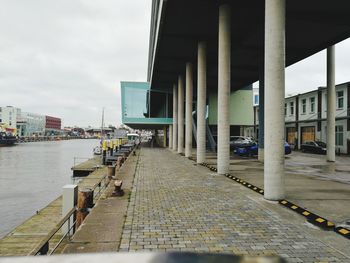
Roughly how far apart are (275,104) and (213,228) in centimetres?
443

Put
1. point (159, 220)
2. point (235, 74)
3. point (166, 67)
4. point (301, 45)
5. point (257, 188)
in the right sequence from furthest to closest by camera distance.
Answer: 1. point (235, 74)
2. point (166, 67)
3. point (301, 45)
4. point (257, 188)
5. point (159, 220)

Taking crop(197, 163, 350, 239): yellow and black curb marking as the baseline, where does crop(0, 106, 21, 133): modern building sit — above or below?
above

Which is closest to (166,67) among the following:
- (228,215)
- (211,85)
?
(211,85)

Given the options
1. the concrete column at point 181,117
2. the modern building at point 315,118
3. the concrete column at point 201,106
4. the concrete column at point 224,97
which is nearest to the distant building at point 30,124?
the concrete column at point 181,117

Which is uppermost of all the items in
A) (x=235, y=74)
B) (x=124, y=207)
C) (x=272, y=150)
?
(x=235, y=74)

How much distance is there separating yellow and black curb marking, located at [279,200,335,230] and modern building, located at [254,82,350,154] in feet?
80.5

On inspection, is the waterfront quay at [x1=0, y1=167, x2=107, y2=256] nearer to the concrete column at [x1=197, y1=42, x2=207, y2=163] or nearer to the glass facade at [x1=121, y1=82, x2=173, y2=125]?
the concrete column at [x1=197, y1=42, x2=207, y2=163]

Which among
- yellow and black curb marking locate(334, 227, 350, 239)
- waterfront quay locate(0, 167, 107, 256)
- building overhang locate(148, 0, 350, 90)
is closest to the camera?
yellow and black curb marking locate(334, 227, 350, 239)

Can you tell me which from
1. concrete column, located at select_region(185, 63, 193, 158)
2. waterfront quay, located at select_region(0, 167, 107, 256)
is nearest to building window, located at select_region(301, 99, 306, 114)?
concrete column, located at select_region(185, 63, 193, 158)

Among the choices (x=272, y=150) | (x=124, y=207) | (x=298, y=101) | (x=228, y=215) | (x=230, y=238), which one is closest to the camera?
(x=230, y=238)

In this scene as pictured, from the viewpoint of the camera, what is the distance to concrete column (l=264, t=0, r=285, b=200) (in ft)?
27.6

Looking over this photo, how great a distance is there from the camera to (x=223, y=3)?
1438cm

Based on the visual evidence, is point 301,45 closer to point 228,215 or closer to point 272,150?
point 272,150

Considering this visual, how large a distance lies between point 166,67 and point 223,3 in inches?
541
